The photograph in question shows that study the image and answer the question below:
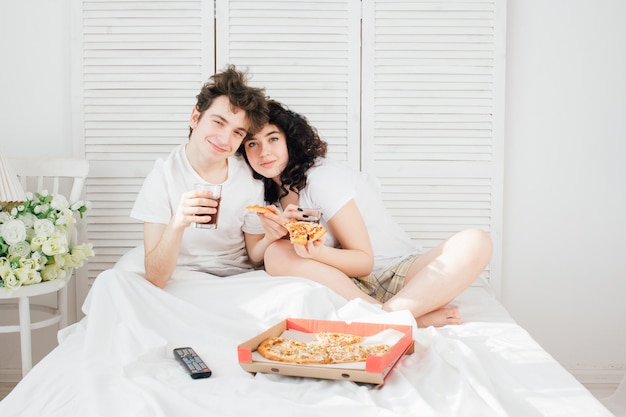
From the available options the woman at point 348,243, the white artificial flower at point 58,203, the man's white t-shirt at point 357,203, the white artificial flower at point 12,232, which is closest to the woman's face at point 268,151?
the woman at point 348,243

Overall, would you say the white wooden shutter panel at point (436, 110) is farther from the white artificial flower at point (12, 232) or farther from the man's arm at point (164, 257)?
the white artificial flower at point (12, 232)

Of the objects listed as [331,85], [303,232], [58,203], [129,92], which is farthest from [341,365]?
[129,92]

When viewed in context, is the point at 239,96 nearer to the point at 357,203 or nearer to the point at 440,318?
the point at 357,203

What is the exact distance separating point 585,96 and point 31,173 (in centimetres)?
259

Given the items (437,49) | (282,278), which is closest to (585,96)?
(437,49)

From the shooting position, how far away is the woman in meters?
2.17

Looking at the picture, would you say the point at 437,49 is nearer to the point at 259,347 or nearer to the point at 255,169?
the point at 255,169

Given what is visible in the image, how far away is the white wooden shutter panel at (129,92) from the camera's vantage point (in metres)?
2.99

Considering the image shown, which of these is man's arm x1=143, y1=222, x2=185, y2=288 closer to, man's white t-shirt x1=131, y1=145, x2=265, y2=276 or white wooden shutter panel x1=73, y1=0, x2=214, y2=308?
man's white t-shirt x1=131, y1=145, x2=265, y2=276

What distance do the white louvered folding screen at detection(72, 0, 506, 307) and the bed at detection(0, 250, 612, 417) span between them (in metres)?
0.98

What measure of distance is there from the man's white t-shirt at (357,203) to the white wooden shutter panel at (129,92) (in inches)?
36.0

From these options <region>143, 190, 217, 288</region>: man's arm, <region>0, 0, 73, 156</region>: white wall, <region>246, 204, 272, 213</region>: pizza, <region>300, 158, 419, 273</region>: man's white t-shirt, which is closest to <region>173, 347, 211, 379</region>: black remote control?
<region>143, 190, 217, 288</region>: man's arm

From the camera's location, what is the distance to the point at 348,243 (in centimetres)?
232

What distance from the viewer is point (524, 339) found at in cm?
189
